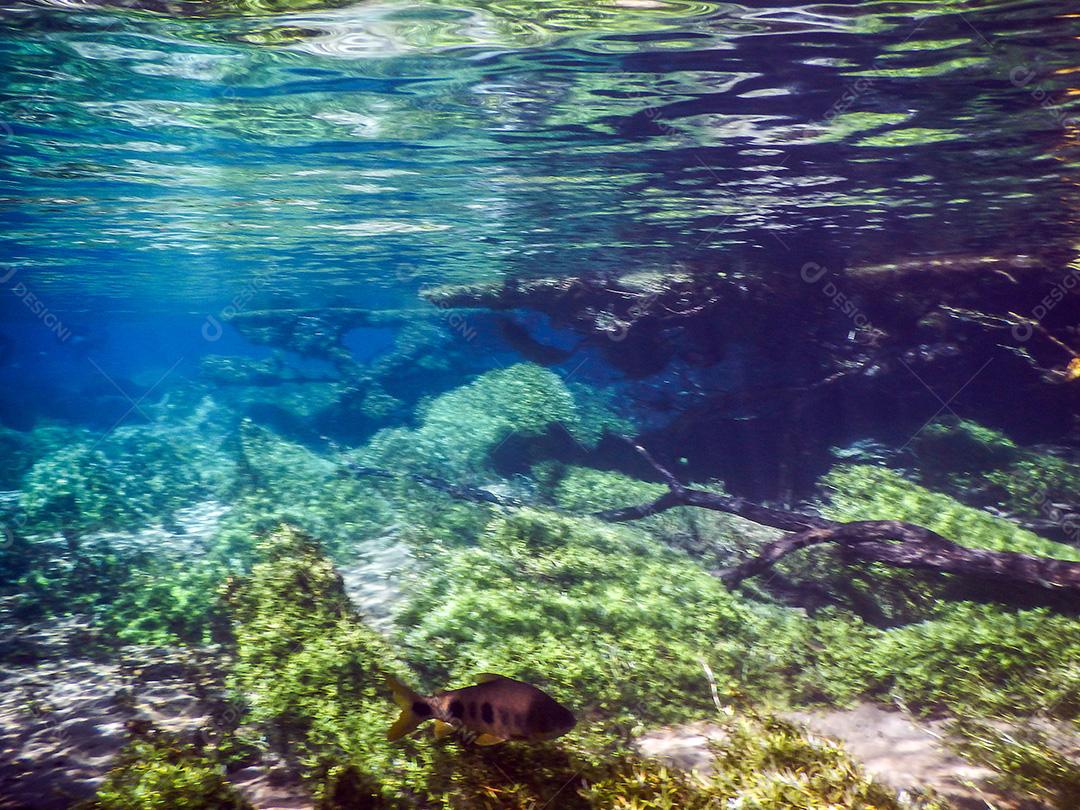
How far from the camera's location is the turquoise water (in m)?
7.54

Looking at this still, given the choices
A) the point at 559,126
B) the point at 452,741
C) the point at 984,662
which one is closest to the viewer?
the point at 452,741

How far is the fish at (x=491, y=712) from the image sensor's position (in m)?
4.68

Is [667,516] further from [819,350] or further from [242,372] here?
[242,372]

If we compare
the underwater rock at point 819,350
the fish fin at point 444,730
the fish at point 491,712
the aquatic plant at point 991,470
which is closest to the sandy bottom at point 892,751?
the fish at point 491,712

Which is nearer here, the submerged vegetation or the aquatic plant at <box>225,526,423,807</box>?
the submerged vegetation

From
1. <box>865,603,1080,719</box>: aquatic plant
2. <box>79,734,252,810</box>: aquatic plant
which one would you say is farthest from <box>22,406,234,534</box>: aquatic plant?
<box>865,603,1080,719</box>: aquatic plant

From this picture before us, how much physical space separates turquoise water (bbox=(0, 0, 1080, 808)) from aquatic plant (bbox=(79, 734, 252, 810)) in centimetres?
5

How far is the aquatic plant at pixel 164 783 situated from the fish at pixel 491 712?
2252 mm

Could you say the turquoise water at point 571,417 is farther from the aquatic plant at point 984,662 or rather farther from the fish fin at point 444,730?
the fish fin at point 444,730

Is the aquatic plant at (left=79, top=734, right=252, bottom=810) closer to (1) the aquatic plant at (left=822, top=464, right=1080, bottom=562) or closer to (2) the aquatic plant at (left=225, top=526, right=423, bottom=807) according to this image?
(2) the aquatic plant at (left=225, top=526, right=423, bottom=807)

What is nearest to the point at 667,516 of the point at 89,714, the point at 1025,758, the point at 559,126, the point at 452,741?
the point at 1025,758

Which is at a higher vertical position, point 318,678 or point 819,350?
point 318,678

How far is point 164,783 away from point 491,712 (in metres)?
3.48

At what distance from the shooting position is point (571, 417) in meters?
19.7
